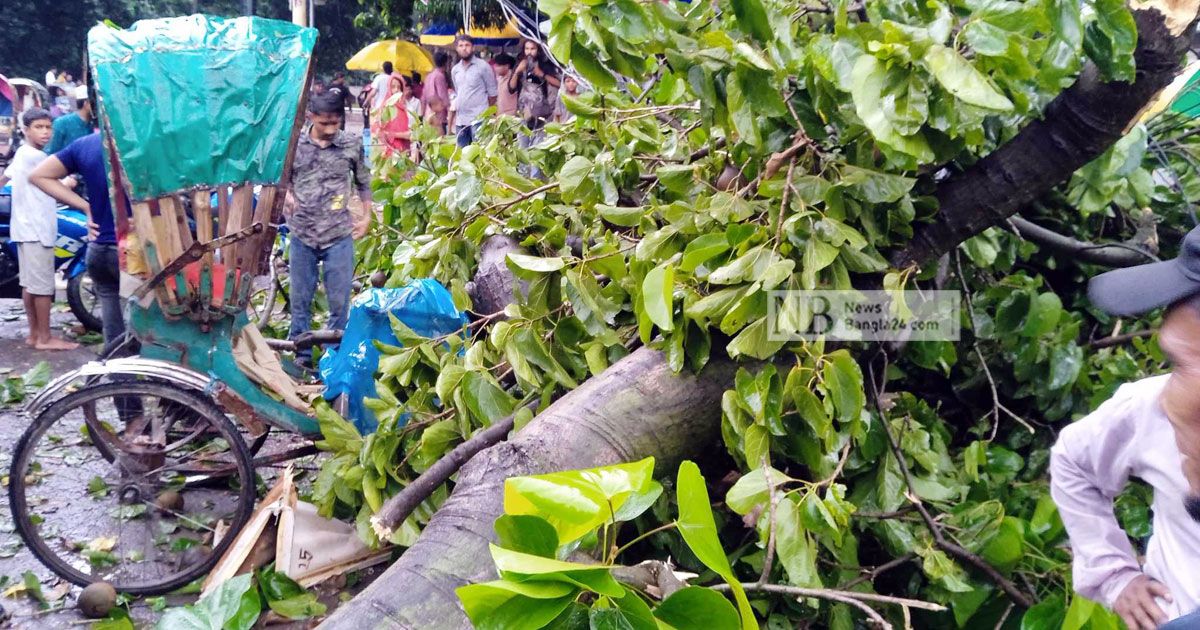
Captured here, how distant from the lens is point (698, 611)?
126cm

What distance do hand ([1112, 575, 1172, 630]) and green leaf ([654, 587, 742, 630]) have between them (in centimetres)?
80

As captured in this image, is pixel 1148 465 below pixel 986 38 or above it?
below

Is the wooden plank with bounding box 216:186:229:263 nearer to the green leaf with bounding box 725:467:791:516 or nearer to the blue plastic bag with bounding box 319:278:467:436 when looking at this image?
the blue plastic bag with bounding box 319:278:467:436

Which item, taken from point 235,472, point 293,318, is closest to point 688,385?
point 235,472

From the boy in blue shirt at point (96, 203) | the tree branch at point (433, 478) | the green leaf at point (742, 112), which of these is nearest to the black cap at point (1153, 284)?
the green leaf at point (742, 112)

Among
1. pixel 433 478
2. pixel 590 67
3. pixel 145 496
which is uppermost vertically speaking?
pixel 590 67

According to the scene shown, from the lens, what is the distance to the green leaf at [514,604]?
3.90 feet

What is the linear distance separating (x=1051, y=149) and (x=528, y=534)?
4.64 feet

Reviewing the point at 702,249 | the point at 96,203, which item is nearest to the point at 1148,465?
the point at 702,249

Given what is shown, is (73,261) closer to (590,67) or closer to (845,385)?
(590,67)

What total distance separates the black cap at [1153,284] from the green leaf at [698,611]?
797 millimetres

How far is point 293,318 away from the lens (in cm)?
536

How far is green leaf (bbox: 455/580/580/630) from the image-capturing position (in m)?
1.19

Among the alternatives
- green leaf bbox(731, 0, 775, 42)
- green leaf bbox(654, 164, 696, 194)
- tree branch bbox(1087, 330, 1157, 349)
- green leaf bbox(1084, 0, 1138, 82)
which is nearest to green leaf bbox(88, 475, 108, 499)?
green leaf bbox(654, 164, 696, 194)
